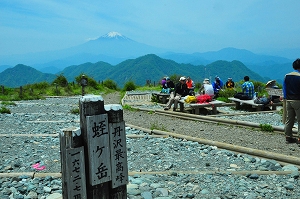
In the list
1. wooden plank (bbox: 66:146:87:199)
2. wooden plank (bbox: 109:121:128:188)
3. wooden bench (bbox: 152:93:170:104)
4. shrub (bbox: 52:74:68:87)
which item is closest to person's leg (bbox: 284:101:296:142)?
wooden plank (bbox: 109:121:128:188)

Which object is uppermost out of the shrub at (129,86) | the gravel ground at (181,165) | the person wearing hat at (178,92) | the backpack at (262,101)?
the shrub at (129,86)

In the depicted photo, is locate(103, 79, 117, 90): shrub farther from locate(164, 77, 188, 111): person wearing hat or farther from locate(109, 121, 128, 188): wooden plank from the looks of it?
locate(109, 121, 128, 188): wooden plank

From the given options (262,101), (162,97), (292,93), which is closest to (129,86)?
(162,97)

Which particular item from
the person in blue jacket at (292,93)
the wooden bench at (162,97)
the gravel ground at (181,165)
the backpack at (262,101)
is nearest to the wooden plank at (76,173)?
the gravel ground at (181,165)

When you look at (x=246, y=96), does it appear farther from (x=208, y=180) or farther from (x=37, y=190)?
(x=37, y=190)

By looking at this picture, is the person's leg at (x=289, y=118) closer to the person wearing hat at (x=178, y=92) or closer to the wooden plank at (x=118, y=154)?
the wooden plank at (x=118, y=154)

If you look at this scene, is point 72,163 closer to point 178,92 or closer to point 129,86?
point 178,92

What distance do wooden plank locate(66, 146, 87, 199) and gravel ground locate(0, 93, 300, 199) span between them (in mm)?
1485

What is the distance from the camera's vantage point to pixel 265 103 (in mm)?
11438

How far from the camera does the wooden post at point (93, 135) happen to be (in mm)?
2492

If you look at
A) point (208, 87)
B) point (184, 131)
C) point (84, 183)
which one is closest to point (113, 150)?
point (84, 183)

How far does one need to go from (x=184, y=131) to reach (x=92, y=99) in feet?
19.2

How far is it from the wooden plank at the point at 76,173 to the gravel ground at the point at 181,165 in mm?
1485

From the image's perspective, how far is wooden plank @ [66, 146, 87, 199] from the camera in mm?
2465
